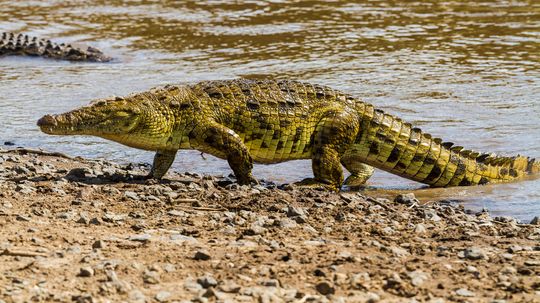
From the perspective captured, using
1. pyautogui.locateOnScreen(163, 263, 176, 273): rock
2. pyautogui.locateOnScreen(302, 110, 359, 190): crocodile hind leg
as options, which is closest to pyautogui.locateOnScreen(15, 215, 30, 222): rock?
pyautogui.locateOnScreen(163, 263, 176, 273): rock

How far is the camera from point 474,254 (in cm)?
593

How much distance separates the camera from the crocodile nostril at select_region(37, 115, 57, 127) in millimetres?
7812

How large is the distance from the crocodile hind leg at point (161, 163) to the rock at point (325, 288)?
361 centimetres

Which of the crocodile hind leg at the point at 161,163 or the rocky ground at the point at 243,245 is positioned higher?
the rocky ground at the point at 243,245

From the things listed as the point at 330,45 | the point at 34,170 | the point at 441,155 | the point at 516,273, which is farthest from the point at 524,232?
the point at 330,45

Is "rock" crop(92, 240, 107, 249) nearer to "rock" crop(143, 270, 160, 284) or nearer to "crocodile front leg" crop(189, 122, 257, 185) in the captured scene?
"rock" crop(143, 270, 160, 284)

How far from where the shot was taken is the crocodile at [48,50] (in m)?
17.4

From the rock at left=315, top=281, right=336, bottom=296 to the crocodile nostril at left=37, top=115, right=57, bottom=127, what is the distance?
3426mm

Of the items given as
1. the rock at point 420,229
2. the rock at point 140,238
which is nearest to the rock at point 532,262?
the rock at point 420,229

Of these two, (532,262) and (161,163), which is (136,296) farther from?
(161,163)

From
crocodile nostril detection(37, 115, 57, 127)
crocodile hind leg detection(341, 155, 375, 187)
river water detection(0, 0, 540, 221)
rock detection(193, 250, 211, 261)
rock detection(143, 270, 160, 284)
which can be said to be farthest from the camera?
river water detection(0, 0, 540, 221)

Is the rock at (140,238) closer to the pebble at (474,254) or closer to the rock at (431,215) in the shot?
the pebble at (474,254)

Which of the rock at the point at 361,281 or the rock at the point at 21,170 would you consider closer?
the rock at the point at 361,281

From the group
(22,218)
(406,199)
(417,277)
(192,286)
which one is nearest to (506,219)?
(406,199)
